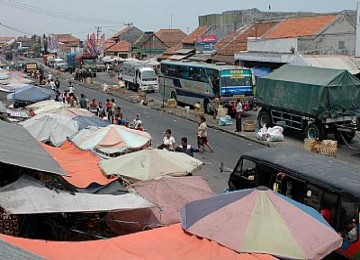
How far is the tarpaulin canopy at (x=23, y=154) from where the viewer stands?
8.41 metres

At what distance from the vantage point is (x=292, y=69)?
22922 millimetres

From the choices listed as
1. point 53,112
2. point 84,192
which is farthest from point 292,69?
point 84,192

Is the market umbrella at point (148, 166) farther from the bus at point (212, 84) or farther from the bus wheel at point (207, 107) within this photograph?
the bus wheel at point (207, 107)

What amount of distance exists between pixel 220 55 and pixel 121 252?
Answer: 3972 cm

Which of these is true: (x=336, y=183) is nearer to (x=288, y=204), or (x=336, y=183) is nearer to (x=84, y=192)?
(x=288, y=204)

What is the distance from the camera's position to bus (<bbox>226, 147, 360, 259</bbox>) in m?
8.35

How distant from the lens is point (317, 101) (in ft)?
66.1

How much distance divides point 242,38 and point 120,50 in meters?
38.5

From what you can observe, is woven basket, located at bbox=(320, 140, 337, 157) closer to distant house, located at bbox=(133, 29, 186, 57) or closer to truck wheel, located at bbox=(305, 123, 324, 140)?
truck wheel, located at bbox=(305, 123, 324, 140)

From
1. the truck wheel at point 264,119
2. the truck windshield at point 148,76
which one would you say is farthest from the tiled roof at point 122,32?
the truck wheel at point 264,119

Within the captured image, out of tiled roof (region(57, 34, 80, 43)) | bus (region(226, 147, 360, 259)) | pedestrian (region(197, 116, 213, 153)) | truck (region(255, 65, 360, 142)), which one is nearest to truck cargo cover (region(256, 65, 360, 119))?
truck (region(255, 65, 360, 142))

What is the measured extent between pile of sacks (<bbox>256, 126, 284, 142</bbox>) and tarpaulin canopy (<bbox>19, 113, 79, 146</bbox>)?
26.8 ft

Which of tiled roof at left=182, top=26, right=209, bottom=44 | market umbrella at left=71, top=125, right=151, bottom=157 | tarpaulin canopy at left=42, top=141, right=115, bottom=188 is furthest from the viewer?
tiled roof at left=182, top=26, right=209, bottom=44

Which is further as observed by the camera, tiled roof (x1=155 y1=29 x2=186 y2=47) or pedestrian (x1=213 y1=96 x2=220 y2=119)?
tiled roof (x1=155 y1=29 x2=186 y2=47)
